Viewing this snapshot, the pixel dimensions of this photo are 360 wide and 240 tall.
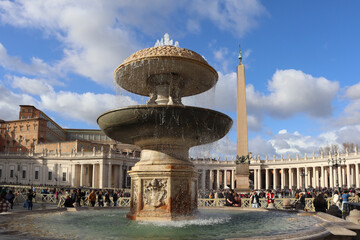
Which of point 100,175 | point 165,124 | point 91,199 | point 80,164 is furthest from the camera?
point 80,164

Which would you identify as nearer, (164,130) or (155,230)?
(155,230)

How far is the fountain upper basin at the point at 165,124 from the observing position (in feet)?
31.6

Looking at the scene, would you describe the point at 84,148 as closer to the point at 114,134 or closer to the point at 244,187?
the point at 244,187

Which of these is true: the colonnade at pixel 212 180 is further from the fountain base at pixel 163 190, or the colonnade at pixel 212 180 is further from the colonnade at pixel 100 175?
the fountain base at pixel 163 190

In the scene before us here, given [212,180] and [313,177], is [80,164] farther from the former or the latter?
[313,177]

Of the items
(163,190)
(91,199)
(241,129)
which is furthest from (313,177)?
(163,190)

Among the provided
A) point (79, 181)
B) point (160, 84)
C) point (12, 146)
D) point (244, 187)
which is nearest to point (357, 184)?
point (244, 187)

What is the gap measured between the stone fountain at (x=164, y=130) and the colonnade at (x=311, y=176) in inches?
2392

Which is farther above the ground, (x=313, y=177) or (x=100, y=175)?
(x=100, y=175)

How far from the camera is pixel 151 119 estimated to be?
392 inches

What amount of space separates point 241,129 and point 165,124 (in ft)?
87.0

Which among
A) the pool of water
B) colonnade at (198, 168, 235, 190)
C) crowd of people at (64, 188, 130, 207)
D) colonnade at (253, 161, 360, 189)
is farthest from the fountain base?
A: colonnade at (198, 168, 235, 190)

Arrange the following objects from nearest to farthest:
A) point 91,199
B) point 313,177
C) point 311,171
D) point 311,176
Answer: point 91,199
point 313,177
point 311,171
point 311,176

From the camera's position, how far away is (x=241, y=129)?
35688 mm
